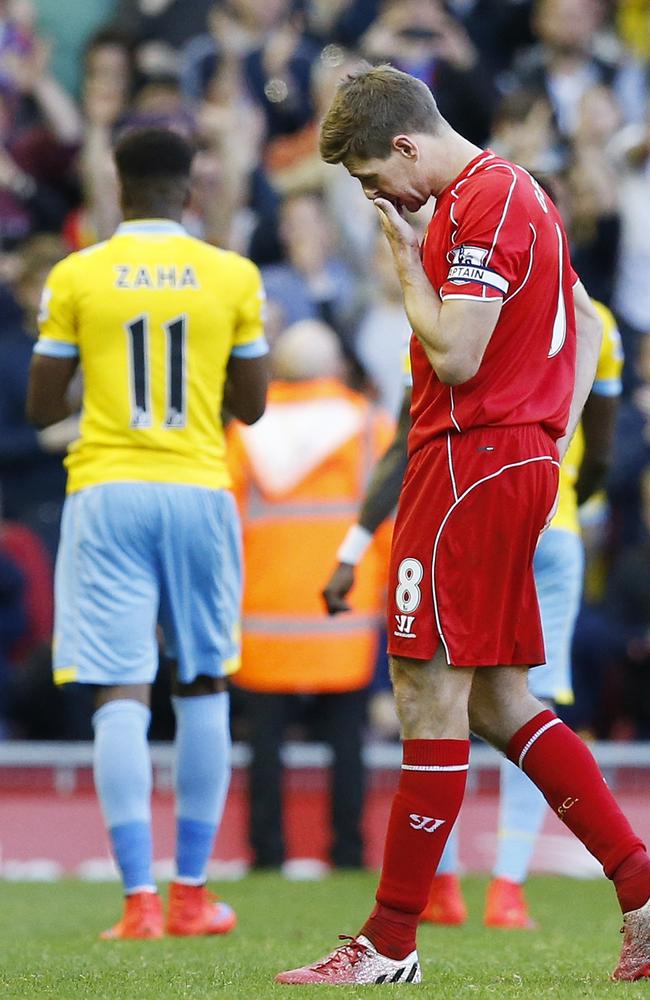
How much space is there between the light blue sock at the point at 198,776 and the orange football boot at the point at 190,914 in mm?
34

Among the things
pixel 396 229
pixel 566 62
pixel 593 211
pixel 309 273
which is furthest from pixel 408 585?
pixel 566 62

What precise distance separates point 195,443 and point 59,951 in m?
1.62

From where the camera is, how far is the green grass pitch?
4258mm

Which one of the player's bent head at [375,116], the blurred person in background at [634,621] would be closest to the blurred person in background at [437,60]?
the blurred person in background at [634,621]

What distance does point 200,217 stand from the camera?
12.6 metres

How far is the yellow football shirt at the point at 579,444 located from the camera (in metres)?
6.52

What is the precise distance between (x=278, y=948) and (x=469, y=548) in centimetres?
166

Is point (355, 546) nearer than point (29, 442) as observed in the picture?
Yes

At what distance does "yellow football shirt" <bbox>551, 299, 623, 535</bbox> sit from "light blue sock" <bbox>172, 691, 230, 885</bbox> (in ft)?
4.43

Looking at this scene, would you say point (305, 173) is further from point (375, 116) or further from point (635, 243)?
point (375, 116)

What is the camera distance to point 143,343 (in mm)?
5988

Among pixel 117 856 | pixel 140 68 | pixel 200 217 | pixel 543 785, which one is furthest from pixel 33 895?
pixel 140 68

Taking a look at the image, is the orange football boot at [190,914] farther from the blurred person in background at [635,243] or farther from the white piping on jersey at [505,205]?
the blurred person in background at [635,243]

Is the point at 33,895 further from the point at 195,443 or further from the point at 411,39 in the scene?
the point at 411,39
